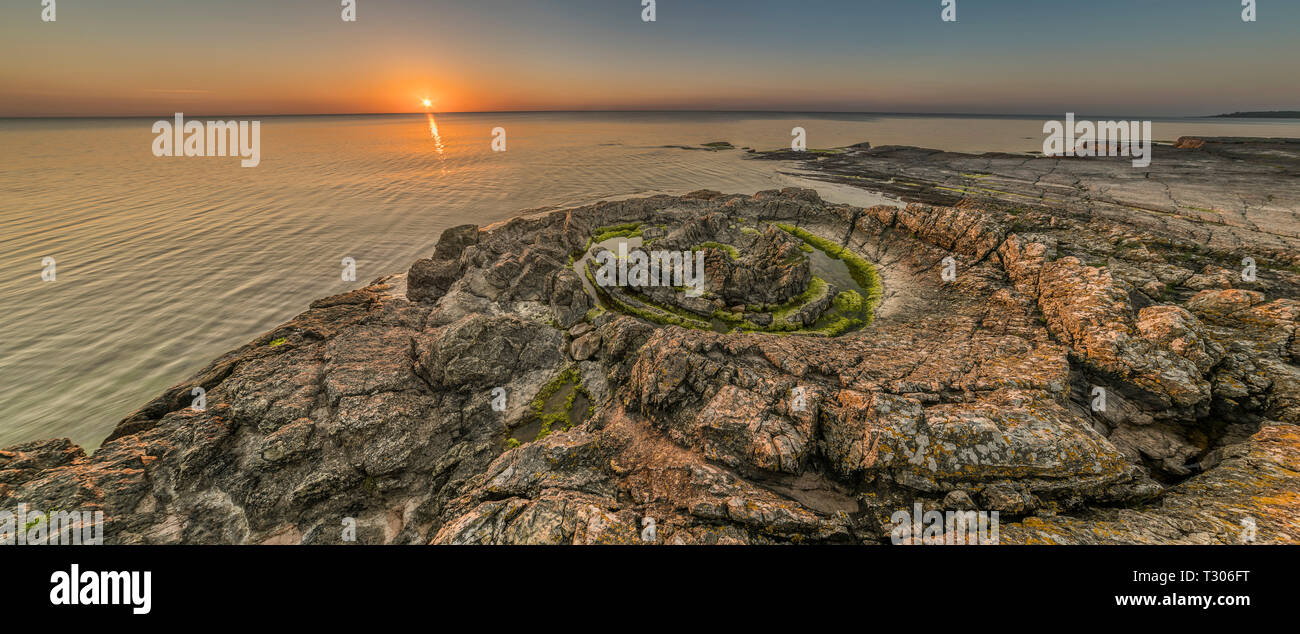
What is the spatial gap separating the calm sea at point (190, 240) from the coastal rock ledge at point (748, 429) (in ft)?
30.8

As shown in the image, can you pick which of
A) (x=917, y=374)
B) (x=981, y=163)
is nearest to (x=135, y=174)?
(x=917, y=374)

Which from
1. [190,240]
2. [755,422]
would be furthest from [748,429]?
[190,240]

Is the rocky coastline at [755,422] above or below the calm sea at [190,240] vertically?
below

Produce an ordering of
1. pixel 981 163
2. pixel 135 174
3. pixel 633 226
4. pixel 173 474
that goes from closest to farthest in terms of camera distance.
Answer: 1. pixel 173 474
2. pixel 633 226
3. pixel 135 174
4. pixel 981 163

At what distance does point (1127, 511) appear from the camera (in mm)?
10180

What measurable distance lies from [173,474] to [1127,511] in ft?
98.7

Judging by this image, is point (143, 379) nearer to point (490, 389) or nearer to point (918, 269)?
point (490, 389)

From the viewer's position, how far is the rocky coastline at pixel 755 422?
10812 millimetres

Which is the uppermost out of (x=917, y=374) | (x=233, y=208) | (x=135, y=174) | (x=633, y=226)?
(x=135, y=174)

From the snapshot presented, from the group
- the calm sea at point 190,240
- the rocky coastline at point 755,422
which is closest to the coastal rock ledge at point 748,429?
the rocky coastline at point 755,422

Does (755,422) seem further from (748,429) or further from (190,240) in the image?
(190,240)

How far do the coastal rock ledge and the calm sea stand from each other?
938cm

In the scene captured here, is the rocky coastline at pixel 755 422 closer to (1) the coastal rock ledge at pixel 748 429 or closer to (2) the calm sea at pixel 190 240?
(1) the coastal rock ledge at pixel 748 429

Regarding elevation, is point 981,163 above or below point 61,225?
above
